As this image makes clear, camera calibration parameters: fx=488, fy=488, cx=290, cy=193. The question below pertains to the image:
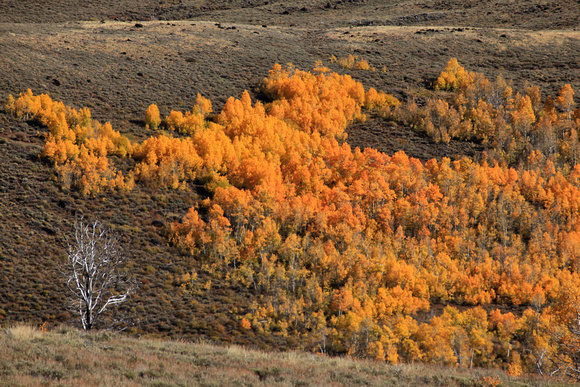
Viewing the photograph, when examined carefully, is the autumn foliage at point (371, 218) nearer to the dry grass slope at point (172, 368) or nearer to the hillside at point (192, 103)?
the hillside at point (192, 103)

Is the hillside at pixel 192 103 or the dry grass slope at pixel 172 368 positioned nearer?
the dry grass slope at pixel 172 368

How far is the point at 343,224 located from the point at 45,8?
14408cm

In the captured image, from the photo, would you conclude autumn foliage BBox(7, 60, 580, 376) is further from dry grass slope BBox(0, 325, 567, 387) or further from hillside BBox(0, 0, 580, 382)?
dry grass slope BBox(0, 325, 567, 387)

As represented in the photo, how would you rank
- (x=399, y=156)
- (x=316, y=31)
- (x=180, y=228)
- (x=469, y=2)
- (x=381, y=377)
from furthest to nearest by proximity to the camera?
(x=469, y=2) → (x=316, y=31) → (x=399, y=156) → (x=180, y=228) → (x=381, y=377)

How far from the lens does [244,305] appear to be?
176 feet

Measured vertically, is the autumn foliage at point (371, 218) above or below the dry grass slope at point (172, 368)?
below

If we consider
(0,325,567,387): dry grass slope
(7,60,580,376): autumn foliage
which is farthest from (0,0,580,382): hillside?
(0,325,567,387): dry grass slope

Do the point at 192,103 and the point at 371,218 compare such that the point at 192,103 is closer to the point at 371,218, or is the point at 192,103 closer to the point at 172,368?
the point at 371,218

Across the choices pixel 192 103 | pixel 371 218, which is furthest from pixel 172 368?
pixel 192 103

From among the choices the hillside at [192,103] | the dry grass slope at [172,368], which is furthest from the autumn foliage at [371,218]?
the dry grass slope at [172,368]

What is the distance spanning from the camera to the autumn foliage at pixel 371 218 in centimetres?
5628

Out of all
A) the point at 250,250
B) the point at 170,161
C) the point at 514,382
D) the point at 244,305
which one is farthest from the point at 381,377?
the point at 170,161

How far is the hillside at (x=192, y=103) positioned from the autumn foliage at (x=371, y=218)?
902mm

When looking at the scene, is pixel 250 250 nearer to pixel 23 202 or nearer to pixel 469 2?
pixel 23 202
